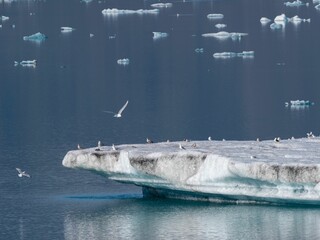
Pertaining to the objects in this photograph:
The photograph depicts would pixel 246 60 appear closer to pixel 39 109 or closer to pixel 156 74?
pixel 156 74

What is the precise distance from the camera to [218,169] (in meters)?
41.5

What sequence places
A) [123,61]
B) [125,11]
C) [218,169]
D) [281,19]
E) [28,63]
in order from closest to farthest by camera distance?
[218,169] → [123,61] → [28,63] → [281,19] → [125,11]

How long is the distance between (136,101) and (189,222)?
1426 inches

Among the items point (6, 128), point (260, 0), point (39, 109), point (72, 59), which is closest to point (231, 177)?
point (6, 128)

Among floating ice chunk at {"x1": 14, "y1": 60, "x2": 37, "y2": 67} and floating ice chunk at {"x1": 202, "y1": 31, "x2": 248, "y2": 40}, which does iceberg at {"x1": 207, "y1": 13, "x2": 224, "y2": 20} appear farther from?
floating ice chunk at {"x1": 14, "y1": 60, "x2": 37, "y2": 67}

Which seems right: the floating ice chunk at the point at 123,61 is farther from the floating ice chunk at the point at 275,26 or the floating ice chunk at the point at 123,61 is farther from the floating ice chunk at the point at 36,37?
the floating ice chunk at the point at 275,26

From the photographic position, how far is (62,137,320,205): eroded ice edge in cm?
4062

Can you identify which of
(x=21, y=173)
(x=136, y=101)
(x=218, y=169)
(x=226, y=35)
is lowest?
(x=21, y=173)

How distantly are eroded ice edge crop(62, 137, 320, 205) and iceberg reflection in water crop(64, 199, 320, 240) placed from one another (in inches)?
16.8

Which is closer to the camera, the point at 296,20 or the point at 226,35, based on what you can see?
the point at 226,35

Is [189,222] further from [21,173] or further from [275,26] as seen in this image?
[275,26]

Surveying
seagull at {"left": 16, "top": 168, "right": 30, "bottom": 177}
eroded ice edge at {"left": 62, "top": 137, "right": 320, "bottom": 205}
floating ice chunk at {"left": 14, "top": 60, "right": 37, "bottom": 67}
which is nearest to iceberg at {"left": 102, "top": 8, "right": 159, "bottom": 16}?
floating ice chunk at {"left": 14, "top": 60, "right": 37, "bottom": 67}

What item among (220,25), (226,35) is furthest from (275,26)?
(226,35)

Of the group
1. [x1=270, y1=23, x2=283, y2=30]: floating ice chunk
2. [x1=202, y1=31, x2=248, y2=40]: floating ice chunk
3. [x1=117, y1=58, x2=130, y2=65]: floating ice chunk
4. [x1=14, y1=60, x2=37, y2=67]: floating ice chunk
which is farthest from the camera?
[x1=270, y1=23, x2=283, y2=30]: floating ice chunk
